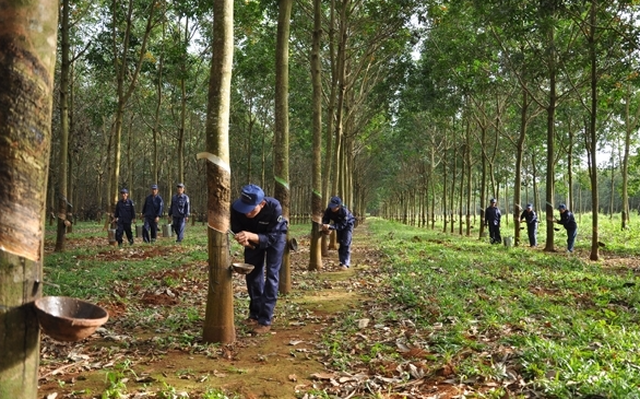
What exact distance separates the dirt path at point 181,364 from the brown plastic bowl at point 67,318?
1403 millimetres

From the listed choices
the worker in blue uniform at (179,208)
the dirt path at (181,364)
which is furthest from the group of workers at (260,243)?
the worker in blue uniform at (179,208)

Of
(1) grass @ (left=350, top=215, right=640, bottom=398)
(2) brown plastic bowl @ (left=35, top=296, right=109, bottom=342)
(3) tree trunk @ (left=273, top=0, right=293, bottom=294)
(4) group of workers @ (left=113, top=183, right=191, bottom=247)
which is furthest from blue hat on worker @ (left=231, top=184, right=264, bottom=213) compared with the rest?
(4) group of workers @ (left=113, top=183, right=191, bottom=247)

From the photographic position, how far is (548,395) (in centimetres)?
348

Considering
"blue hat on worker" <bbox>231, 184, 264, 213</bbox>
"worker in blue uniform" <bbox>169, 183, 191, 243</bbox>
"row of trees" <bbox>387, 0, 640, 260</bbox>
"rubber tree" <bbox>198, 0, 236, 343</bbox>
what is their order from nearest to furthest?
"rubber tree" <bbox>198, 0, 236, 343</bbox> < "blue hat on worker" <bbox>231, 184, 264, 213</bbox> < "row of trees" <bbox>387, 0, 640, 260</bbox> < "worker in blue uniform" <bbox>169, 183, 191, 243</bbox>

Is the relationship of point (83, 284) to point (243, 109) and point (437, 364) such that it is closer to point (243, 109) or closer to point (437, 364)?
point (437, 364)

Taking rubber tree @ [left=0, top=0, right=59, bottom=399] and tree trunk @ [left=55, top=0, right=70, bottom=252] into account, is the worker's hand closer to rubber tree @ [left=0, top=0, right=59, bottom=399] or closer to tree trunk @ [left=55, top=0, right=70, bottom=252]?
rubber tree @ [left=0, top=0, right=59, bottom=399]

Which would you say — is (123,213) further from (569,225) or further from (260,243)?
(569,225)

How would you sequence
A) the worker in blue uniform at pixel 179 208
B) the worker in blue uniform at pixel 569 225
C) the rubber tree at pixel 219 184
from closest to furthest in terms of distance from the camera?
the rubber tree at pixel 219 184 < the worker in blue uniform at pixel 179 208 < the worker in blue uniform at pixel 569 225

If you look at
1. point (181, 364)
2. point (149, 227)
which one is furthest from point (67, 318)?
point (149, 227)

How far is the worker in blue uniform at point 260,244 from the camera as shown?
570 cm

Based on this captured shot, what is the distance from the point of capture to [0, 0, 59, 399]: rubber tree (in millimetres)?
2189

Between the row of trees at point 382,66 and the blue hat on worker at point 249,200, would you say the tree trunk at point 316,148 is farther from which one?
the blue hat on worker at point 249,200

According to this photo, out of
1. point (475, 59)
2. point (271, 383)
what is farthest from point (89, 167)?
point (271, 383)

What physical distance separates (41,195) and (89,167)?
4282 centimetres
